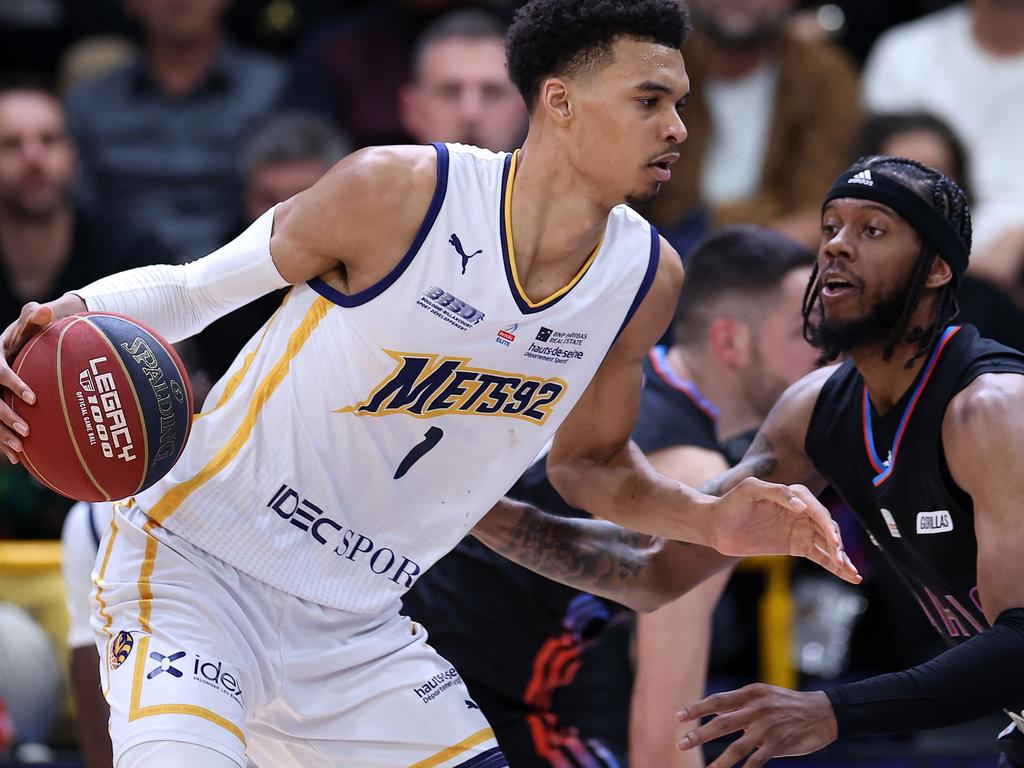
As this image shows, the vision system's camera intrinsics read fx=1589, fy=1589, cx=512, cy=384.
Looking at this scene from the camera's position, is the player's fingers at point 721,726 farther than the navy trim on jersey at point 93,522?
No

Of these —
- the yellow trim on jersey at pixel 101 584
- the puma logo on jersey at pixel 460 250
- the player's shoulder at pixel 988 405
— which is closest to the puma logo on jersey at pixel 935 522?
the player's shoulder at pixel 988 405

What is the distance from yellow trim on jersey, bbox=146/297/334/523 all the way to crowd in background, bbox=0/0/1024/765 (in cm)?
289

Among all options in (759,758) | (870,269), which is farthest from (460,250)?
(759,758)

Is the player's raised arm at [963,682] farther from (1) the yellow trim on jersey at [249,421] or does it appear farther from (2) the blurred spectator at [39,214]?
(2) the blurred spectator at [39,214]

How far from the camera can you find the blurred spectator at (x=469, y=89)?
7.48 metres

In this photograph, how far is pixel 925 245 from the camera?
13.6ft

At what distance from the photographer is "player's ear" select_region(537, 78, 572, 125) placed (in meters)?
4.01

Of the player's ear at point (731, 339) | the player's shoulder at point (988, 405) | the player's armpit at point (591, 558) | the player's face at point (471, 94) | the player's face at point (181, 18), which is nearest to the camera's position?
the player's shoulder at point (988, 405)

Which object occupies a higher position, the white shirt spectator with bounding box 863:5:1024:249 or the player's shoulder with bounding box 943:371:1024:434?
the white shirt spectator with bounding box 863:5:1024:249

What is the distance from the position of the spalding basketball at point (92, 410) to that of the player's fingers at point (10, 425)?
1.0 inches

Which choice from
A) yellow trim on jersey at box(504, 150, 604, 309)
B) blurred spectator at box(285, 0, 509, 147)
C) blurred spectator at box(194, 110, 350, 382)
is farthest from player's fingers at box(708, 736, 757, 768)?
blurred spectator at box(285, 0, 509, 147)

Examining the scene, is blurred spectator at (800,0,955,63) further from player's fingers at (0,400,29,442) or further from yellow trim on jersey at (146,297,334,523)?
player's fingers at (0,400,29,442)

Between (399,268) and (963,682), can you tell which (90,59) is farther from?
(963,682)

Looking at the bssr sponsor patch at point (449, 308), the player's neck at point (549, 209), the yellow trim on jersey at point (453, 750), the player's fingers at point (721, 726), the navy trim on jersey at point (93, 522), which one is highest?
the player's neck at point (549, 209)
